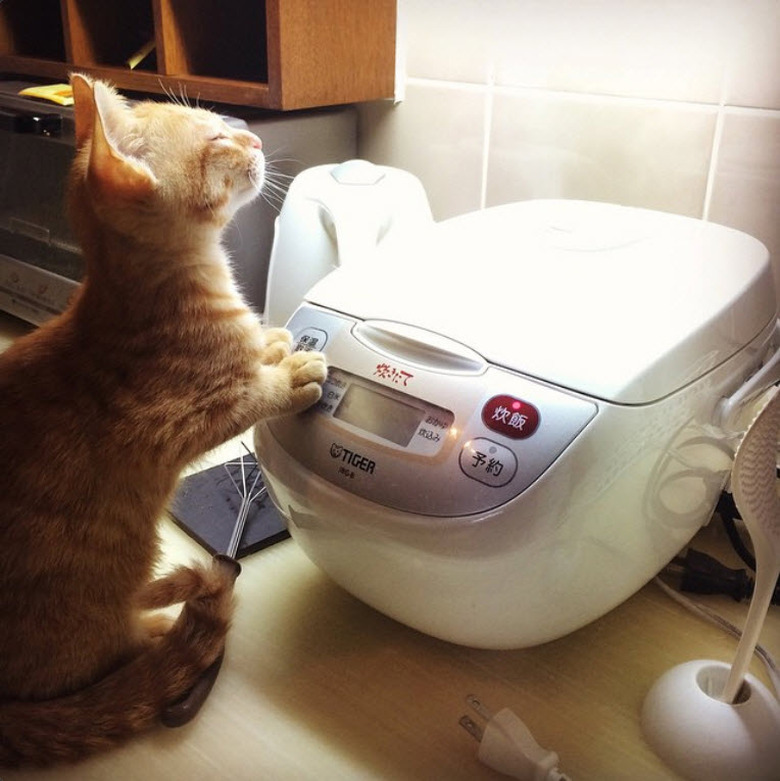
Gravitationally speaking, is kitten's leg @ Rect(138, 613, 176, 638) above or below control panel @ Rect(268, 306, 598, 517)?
below

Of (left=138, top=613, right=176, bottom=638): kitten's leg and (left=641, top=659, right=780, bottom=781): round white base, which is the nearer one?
(left=641, top=659, right=780, bottom=781): round white base

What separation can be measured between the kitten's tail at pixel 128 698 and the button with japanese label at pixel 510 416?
0.23 meters

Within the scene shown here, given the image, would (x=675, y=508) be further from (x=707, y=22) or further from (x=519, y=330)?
(x=707, y=22)

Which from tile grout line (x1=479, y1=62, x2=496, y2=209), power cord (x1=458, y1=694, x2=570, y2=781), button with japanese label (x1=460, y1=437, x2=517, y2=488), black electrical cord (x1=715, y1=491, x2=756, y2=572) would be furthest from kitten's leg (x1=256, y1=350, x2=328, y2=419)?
tile grout line (x1=479, y1=62, x2=496, y2=209)

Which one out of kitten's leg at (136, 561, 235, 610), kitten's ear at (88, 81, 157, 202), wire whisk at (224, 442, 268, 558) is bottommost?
wire whisk at (224, 442, 268, 558)

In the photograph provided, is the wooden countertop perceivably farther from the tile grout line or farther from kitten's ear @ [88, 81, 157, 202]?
the tile grout line

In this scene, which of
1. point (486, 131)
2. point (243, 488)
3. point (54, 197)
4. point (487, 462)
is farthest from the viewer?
point (54, 197)

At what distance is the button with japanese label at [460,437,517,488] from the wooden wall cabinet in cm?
Result: 54

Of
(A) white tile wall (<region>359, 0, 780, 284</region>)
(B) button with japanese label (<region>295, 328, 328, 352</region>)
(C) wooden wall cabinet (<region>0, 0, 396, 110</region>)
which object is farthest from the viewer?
(C) wooden wall cabinet (<region>0, 0, 396, 110</region>)

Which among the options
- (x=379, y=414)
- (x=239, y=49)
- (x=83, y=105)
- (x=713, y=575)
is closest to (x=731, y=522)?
(x=713, y=575)

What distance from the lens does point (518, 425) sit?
46 cm

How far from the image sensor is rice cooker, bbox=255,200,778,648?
1.47 feet

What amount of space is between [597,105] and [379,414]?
1.54 feet

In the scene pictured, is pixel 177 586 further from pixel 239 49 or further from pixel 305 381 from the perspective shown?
pixel 239 49
